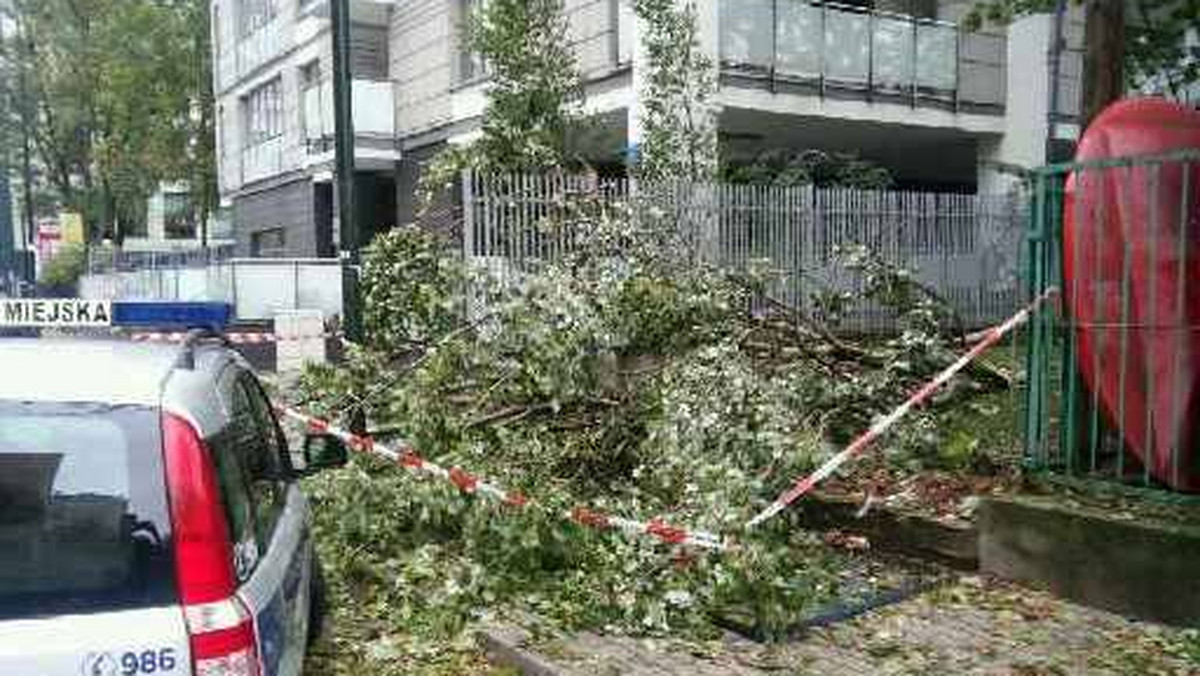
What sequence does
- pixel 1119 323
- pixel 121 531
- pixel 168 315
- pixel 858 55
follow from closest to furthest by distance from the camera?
pixel 121 531
pixel 168 315
pixel 1119 323
pixel 858 55

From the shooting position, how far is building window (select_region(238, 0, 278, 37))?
29.2 meters

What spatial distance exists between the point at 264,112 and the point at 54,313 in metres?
27.3

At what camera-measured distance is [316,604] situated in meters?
4.93

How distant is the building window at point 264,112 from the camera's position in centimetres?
2928

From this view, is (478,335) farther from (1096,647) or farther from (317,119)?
(317,119)

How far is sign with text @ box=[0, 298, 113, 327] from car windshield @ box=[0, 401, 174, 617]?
5.08ft

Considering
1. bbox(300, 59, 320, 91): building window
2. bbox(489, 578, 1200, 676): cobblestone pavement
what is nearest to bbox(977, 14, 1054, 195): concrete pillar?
bbox(300, 59, 320, 91): building window

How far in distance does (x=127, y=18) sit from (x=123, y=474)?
36686 millimetres

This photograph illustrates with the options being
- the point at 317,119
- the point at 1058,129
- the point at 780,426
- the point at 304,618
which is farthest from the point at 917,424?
the point at 317,119

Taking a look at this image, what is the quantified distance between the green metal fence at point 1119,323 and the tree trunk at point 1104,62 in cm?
313

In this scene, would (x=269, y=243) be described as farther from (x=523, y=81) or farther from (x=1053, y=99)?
(x=1053, y=99)

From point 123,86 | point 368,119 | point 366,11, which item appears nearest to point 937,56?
point 368,119

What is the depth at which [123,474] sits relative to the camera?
3088 mm

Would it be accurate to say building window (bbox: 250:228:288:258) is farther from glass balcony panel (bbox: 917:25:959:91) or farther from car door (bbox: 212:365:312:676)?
car door (bbox: 212:365:312:676)
